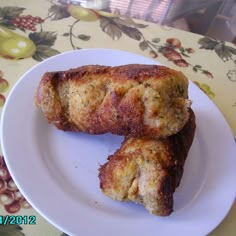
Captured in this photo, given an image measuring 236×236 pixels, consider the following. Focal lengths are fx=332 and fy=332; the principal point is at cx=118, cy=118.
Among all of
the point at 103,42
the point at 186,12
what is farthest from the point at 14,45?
the point at 186,12

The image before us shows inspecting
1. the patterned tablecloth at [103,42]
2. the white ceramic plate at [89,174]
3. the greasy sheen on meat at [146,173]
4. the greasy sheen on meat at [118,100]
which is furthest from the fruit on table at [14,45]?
the greasy sheen on meat at [146,173]

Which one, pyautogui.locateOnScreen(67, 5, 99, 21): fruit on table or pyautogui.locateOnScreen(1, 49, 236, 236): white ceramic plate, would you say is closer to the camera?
pyautogui.locateOnScreen(1, 49, 236, 236): white ceramic plate

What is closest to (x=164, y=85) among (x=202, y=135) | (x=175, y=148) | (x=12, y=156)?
(x=175, y=148)

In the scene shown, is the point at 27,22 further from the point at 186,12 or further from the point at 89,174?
the point at 186,12

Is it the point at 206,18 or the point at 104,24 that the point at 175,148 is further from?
the point at 206,18

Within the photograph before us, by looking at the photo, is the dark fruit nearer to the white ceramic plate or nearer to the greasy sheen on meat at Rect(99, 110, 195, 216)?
the white ceramic plate
